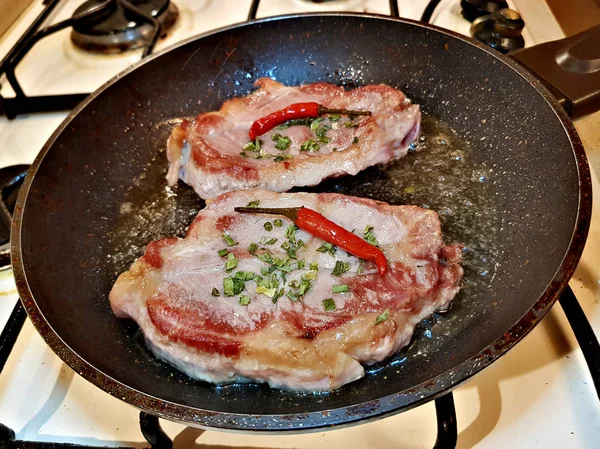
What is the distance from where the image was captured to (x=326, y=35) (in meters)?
2.13

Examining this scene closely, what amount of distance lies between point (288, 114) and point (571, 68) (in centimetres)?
100

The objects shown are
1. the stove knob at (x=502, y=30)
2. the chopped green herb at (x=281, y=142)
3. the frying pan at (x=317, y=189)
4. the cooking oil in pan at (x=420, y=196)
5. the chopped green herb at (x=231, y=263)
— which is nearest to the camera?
the frying pan at (x=317, y=189)

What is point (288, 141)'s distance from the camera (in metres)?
1.88

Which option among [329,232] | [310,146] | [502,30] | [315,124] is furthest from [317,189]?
[502,30]

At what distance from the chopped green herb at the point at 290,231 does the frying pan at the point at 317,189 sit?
1.04 ft

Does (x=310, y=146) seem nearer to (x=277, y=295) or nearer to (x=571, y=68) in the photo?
(x=277, y=295)

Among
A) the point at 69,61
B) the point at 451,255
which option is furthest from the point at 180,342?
the point at 69,61

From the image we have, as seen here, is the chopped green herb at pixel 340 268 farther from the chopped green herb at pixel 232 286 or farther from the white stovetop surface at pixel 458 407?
the white stovetop surface at pixel 458 407

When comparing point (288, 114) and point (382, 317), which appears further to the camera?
point (288, 114)

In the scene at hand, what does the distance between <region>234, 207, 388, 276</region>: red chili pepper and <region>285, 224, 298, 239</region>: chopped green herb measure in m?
0.02

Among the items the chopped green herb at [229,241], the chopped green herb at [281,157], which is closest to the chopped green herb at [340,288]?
the chopped green herb at [229,241]

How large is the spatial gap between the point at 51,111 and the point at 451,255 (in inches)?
73.1

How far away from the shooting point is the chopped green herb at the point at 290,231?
1.56 meters

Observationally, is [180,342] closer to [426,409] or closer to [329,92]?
[426,409]
